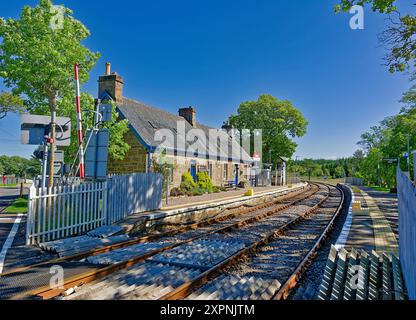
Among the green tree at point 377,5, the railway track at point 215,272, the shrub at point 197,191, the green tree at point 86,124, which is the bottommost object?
the railway track at point 215,272

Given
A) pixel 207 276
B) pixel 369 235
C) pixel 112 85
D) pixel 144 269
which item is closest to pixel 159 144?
pixel 112 85

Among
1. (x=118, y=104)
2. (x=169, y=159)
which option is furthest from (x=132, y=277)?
(x=118, y=104)

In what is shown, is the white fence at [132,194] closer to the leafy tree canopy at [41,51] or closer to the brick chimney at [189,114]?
the leafy tree canopy at [41,51]

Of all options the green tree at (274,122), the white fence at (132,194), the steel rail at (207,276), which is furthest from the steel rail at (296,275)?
the green tree at (274,122)

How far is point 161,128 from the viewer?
23312 mm

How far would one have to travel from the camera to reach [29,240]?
7.58 metres

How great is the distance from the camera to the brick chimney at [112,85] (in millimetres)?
20562

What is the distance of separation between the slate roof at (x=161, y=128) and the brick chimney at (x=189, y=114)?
621 millimetres

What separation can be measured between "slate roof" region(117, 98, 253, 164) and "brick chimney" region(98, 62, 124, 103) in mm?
664

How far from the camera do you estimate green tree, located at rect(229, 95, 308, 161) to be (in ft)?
151

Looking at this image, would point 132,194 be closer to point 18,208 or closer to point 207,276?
point 18,208

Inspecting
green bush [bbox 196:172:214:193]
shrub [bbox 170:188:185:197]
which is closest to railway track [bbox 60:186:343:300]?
shrub [bbox 170:188:185:197]

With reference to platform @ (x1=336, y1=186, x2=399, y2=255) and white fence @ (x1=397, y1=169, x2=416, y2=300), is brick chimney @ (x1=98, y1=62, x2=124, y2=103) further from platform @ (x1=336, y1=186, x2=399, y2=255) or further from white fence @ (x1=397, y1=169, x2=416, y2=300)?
white fence @ (x1=397, y1=169, x2=416, y2=300)
